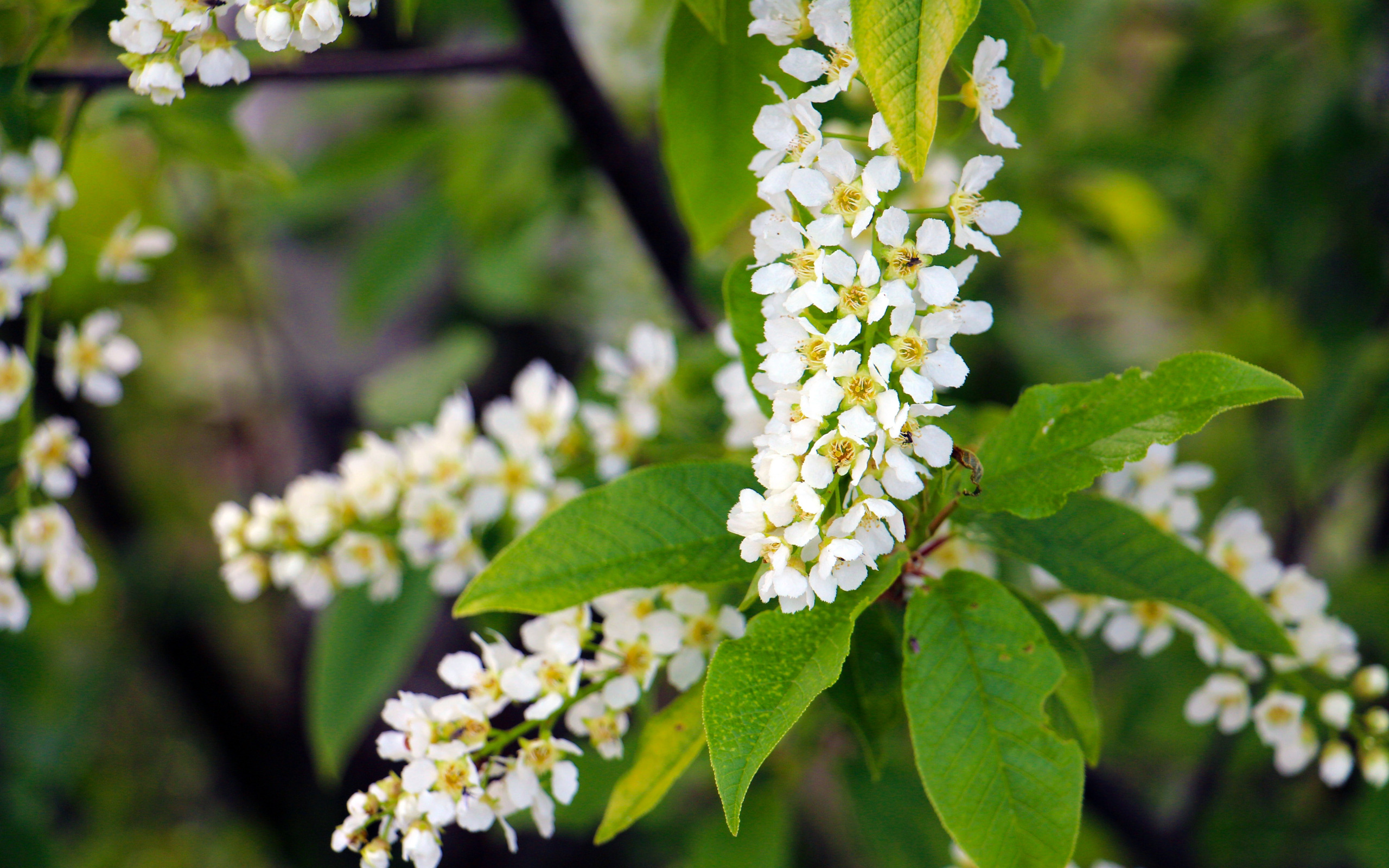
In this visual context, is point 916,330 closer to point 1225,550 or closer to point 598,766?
point 1225,550

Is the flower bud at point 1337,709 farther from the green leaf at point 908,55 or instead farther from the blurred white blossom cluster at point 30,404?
the blurred white blossom cluster at point 30,404

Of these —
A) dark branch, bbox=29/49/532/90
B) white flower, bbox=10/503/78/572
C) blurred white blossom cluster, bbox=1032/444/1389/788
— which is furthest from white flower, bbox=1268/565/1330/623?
white flower, bbox=10/503/78/572

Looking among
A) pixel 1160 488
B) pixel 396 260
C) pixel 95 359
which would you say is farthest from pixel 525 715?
pixel 396 260

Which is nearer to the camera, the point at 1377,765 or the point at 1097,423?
the point at 1097,423

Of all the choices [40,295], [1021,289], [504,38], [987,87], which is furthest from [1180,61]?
[40,295]

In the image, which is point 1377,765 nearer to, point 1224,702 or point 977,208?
point 1224,702

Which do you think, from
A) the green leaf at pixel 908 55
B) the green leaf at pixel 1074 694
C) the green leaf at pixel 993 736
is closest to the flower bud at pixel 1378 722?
the green leaf at pixel 1074 694
